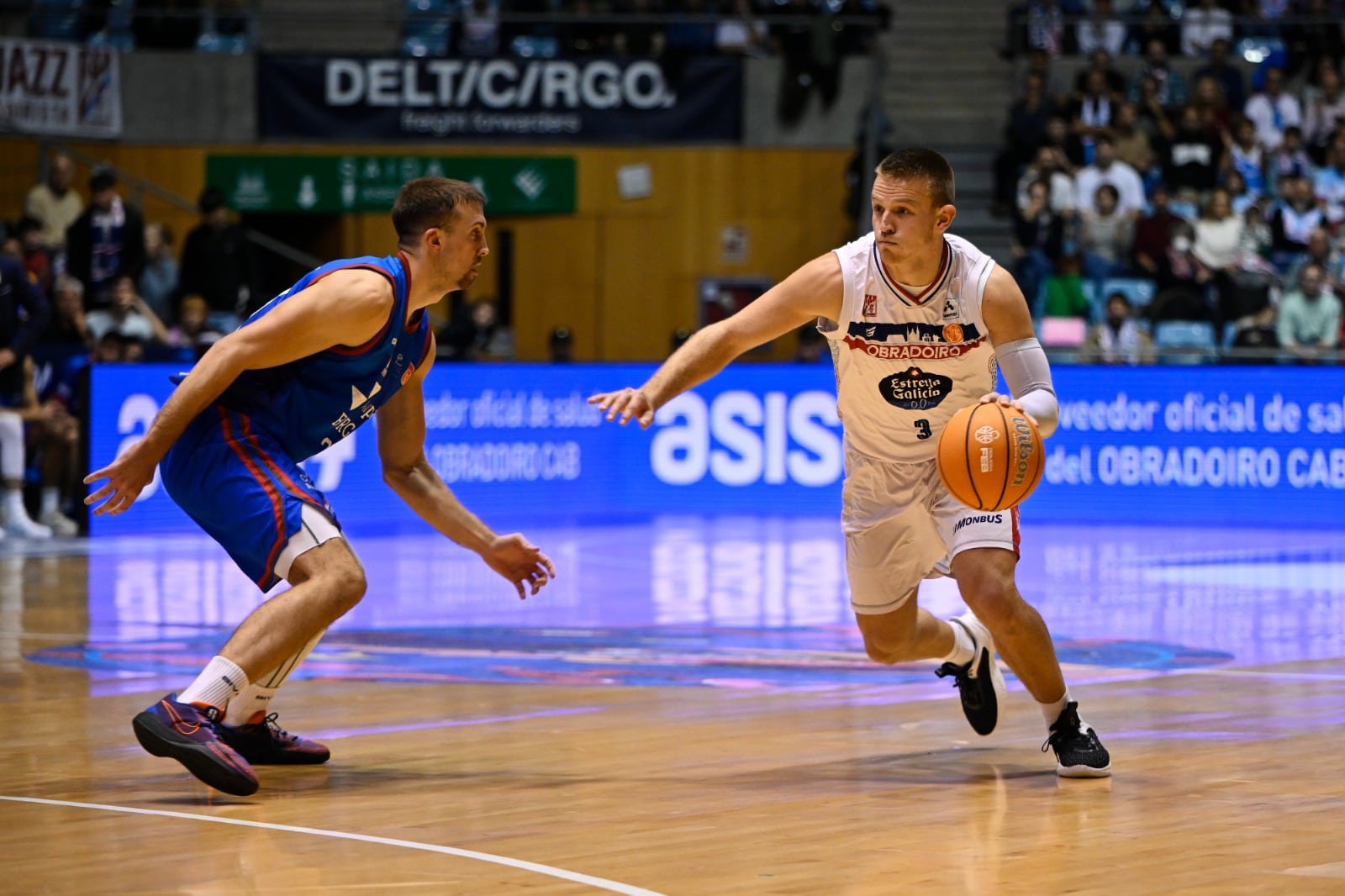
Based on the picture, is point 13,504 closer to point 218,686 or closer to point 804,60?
point 218,686

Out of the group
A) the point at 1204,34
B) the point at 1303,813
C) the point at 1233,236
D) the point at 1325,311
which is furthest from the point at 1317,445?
the point at 1303,813

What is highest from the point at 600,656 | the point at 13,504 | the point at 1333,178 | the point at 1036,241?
the point at 1333,178

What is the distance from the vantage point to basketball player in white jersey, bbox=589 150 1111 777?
6309 millimetres

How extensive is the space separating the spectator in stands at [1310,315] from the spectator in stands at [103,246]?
9.61m

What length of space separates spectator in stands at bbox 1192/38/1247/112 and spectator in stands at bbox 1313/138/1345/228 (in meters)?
1.30

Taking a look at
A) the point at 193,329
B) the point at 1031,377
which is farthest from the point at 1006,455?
the point at 193,329

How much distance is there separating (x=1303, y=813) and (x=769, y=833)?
1.53m

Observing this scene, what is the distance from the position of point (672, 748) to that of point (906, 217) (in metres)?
1.94

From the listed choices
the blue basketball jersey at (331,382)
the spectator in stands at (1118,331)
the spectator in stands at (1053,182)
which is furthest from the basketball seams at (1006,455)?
the spectator in stands at (1053,182)

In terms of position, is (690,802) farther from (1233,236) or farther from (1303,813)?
(1233,236)

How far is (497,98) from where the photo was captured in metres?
22.7

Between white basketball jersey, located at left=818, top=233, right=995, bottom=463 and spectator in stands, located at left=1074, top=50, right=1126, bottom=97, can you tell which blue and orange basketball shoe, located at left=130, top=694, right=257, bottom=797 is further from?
spectator in stands, located at left=1074, top=50, right=1126, bottom=97

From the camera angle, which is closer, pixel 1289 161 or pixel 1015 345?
pixel 1015 345

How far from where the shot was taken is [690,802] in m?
5.89
